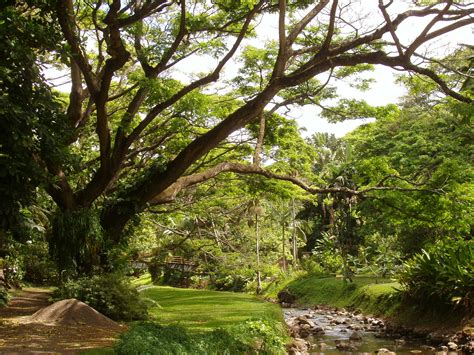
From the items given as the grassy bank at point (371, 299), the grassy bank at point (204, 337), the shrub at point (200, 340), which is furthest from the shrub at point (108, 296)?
the grassy bank at point (371, 299)

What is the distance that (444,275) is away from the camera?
1441 centimetres

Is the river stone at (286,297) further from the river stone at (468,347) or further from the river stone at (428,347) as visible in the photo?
the river stone at (468,347)

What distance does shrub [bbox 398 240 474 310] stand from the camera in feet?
44.4

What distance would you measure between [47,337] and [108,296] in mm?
3262

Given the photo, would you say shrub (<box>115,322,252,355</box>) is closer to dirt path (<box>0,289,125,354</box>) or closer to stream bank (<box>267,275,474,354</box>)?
dirt path (<box>0,289,125,354</box>)

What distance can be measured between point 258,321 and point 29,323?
410 cm

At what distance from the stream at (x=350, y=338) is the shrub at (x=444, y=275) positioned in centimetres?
150

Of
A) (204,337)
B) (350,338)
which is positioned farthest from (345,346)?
(204,337)

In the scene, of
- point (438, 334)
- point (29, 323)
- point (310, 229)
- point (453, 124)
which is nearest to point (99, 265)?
point (29, 323)

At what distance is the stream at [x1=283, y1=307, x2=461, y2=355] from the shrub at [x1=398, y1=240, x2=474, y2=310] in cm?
150

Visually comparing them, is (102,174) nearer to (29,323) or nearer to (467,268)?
(29,323)

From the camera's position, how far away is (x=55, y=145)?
28.0 ft

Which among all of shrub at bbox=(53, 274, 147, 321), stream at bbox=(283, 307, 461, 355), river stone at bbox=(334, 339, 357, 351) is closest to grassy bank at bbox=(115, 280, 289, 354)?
shrub at bbox=(53, 274, 147, 321)

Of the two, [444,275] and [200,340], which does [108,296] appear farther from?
[444,275]
